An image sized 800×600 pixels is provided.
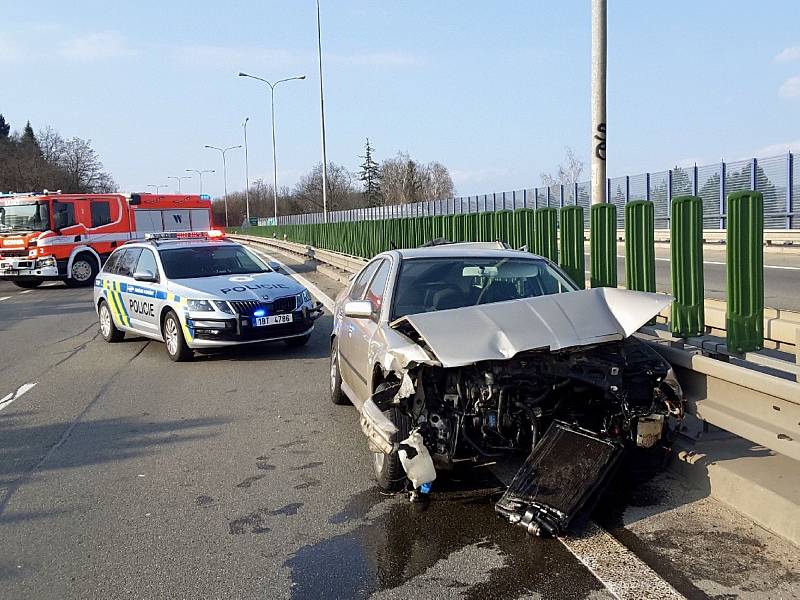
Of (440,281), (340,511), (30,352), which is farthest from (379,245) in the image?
(340,511)

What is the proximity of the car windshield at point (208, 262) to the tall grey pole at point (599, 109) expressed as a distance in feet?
15.7

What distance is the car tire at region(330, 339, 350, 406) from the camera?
751 centimetres

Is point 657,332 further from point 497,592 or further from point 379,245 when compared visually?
point 379,245

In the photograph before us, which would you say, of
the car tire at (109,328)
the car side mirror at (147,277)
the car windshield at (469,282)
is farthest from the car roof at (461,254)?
the car tire at (109,328)

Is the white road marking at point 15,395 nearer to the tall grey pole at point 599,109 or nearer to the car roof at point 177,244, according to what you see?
the car roof at point 177,244

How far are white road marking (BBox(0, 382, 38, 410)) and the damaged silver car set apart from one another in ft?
16.2

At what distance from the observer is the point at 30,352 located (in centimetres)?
1214

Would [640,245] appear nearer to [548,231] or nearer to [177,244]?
[548,231]

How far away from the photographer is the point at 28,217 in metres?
24.9

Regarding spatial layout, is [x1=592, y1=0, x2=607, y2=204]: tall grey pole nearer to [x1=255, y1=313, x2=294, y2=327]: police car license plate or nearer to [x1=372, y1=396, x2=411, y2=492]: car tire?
[x1=255, y1=313, x2=294, y2=327]: police car license plate

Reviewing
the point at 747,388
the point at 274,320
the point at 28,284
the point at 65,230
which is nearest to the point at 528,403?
the point at 747,388

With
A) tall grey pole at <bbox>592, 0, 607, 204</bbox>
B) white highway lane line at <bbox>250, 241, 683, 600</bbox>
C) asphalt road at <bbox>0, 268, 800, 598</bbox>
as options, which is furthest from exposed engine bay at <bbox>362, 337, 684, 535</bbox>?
tall grey pole at <bbox>592, 0, 607, 204</bbox>

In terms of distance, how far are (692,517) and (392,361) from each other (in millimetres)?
1869

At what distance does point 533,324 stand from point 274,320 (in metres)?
6.20
